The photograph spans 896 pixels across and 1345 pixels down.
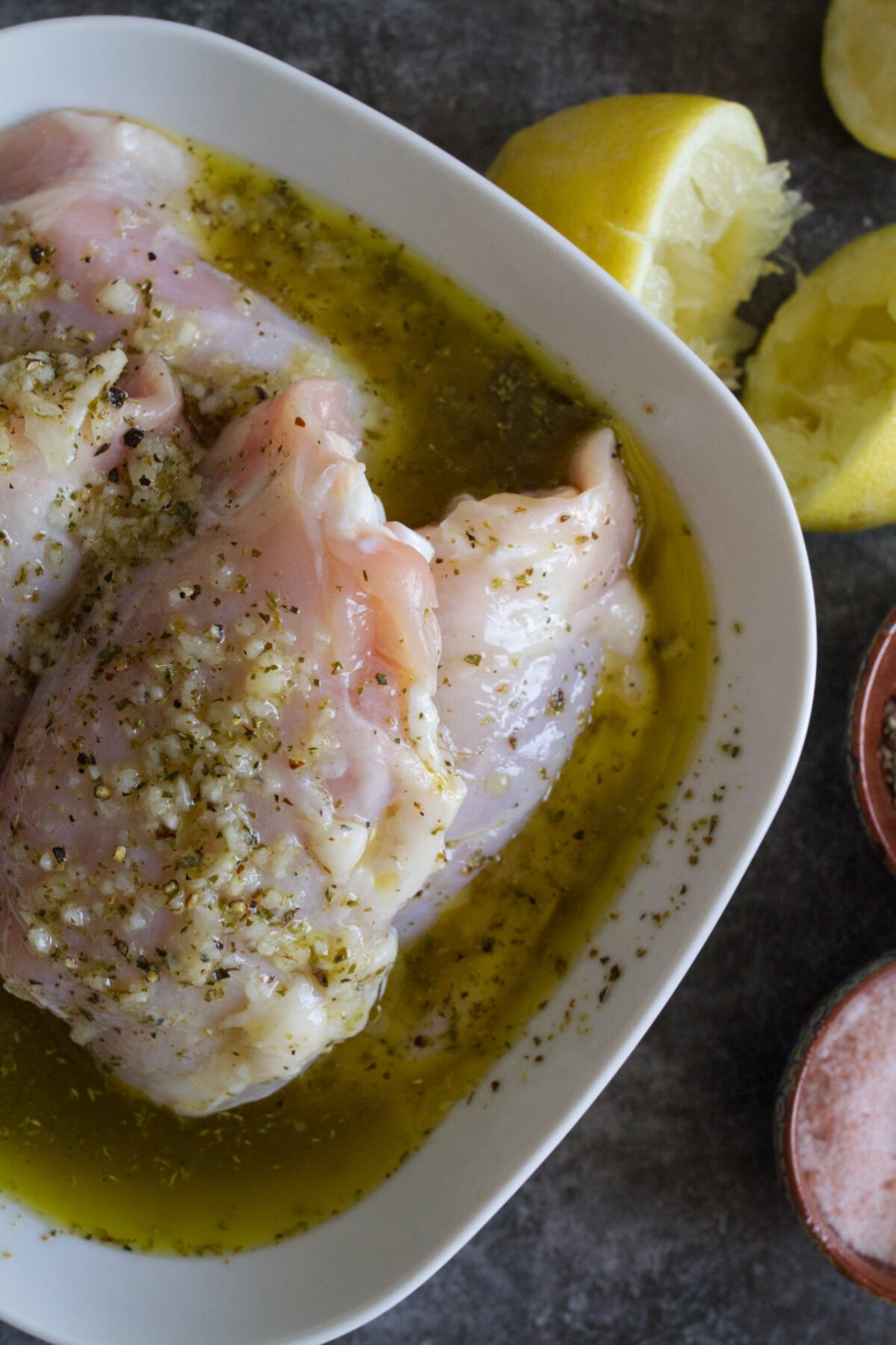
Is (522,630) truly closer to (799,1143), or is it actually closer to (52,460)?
(52,460)

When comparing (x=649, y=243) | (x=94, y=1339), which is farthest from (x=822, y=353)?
(x=94, y=1339)

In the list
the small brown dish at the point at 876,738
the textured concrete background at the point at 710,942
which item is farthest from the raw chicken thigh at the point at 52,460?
the small brown dish at the point at 876,738

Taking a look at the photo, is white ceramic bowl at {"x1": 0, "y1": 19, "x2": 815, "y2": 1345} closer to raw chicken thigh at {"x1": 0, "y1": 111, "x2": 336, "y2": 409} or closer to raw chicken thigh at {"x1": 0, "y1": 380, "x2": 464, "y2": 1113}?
raw chicken thigh at {"x1": 0, "y1": 111, "x2": 336, "y2": 409}

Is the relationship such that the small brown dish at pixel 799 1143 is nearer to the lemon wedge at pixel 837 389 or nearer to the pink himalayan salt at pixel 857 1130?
the pink himalayan salt at pixel 857 1130

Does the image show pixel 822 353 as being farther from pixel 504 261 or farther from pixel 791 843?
pixel 791 843

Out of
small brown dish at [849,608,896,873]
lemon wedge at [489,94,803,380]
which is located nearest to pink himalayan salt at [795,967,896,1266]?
small brown dish at [849,608,896,873]

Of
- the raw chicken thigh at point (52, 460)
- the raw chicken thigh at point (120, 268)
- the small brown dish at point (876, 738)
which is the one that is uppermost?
the raw chicken thigh at point (120, 268)

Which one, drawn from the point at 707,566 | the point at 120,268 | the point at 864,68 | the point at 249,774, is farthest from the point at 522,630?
the point at 864,68
